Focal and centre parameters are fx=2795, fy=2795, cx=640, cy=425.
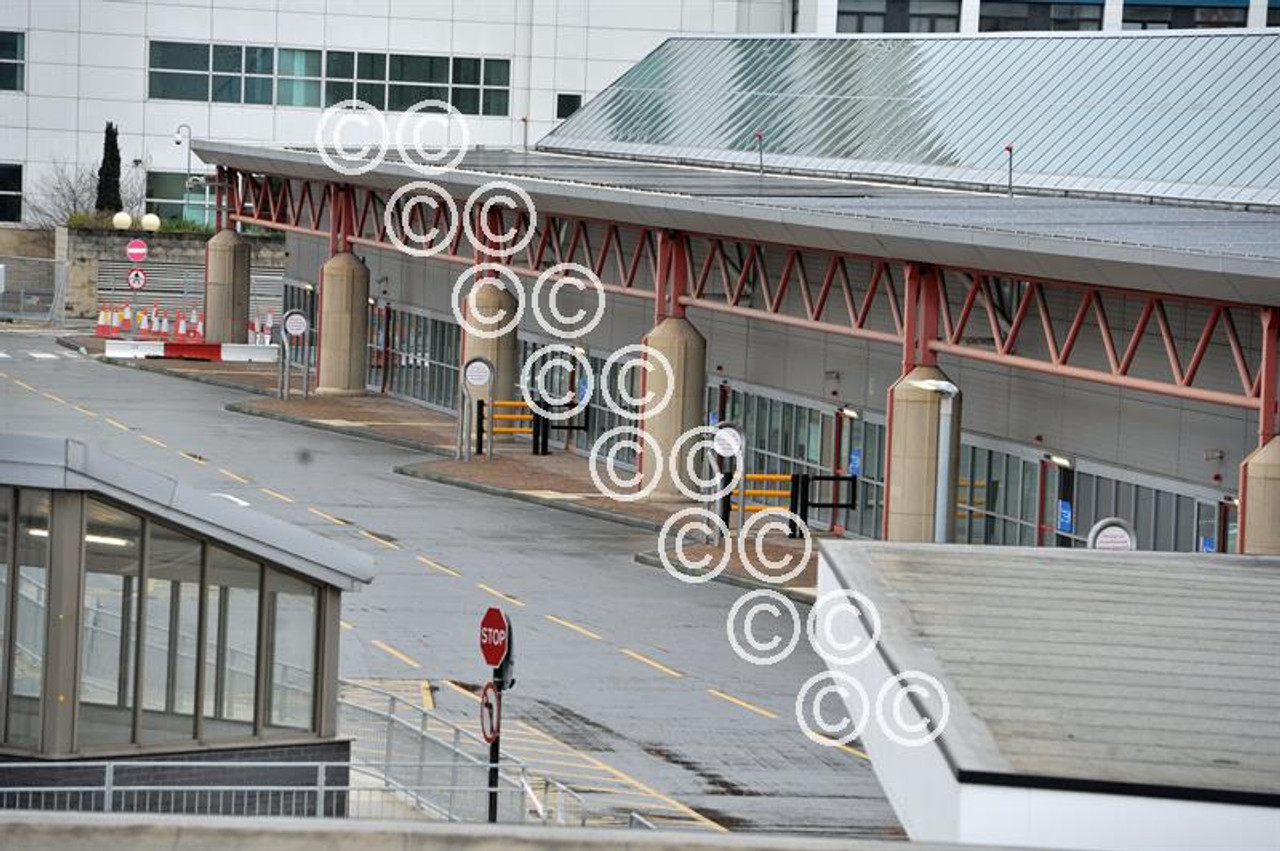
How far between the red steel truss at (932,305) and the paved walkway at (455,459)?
3.61 metres

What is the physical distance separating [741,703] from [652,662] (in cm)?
253

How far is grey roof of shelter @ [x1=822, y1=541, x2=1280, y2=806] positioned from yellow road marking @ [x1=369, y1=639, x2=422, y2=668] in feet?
26.7

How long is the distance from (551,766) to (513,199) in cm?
2837

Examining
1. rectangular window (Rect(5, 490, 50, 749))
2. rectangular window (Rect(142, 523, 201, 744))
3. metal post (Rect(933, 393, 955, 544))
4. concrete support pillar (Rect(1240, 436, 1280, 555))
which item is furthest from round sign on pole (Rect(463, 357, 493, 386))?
rectangular window (Rect(5, 490, 50, 749))

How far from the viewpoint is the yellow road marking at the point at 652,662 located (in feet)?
108

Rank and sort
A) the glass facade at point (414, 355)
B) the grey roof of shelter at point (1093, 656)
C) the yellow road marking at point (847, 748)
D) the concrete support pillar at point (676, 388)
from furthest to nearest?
the glass facade at point (414, 355)
the concrete support pillar at point (676, 388)
the yellow road marking at point (847, 748)
the grey roof of shelter at point (1093, 656)

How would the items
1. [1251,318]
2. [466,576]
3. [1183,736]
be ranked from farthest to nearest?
1. [466,576]
2. [1251,318]
3. [1183,736]

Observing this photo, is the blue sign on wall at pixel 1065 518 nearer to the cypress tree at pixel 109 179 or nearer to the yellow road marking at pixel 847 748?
the yellow road marking at pixel 847 748

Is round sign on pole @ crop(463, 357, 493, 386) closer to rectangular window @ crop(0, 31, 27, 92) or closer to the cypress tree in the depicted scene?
the cypress tree

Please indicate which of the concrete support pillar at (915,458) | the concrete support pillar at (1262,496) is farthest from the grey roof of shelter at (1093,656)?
the concrete support pillar at (915,458)

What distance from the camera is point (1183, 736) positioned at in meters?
18.5

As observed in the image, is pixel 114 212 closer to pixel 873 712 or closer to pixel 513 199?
pixel 513 199

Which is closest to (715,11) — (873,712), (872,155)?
(872,155)

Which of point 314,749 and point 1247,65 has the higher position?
point 1247,65
